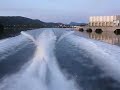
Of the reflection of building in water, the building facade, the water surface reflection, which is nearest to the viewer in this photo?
the water surface reflection

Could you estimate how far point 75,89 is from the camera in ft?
35.4

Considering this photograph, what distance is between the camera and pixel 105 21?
115500 mm

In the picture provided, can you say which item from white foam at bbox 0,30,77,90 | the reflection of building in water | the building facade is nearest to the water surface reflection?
the reflection of building in water

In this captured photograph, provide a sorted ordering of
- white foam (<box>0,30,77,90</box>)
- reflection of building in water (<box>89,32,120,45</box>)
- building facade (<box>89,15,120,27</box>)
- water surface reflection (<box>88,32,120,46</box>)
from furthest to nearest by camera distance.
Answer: building facade (<box>89,15,120,27</box>), reflection of building in water (<box>89,32,120,45</box>), water surface reflection (<box>88,32,120,46</box>), white foam (<box>0,30,77,90</box>)

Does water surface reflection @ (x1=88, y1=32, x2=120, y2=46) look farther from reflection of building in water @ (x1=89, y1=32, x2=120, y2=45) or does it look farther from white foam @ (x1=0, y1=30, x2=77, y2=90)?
white foam @ (x1=0, y1=30, x2=77, y2=90)

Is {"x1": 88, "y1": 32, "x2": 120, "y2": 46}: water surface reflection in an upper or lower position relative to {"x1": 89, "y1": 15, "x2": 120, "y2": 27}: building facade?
upper

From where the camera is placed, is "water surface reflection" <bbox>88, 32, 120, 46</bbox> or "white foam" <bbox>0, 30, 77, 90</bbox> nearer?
"white foam" <bbox>0, 30, 77, 90</bbox>

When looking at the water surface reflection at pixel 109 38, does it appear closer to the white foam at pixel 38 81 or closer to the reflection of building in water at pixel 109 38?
the reflection of building in water at pixel 109 38

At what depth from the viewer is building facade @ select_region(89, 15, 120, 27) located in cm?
10344

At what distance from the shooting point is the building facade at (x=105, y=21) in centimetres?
10344

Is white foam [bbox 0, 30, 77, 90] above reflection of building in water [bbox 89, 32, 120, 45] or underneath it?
above

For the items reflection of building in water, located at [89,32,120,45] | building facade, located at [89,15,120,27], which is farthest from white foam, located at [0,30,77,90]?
building facade, located at [89,15,120,27]

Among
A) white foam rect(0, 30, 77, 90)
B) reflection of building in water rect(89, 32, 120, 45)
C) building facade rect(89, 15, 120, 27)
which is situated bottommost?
building facade rect(89, 15, 120, 27)

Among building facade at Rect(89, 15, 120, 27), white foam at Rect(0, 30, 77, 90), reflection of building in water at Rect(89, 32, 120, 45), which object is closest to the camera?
white foam at Rect(0, 30, 77, 90)
